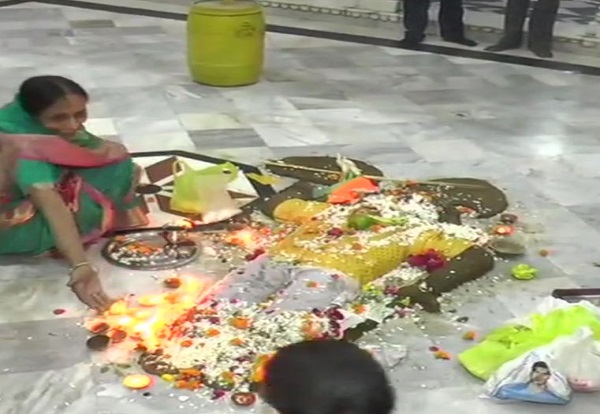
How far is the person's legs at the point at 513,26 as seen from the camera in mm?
5797

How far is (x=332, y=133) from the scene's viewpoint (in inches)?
166

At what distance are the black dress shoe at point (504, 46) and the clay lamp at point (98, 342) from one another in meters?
3.92

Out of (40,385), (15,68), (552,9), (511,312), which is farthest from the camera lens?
(552,9)

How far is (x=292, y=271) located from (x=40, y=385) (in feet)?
2.49

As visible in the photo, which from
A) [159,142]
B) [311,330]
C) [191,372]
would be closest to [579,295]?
[311,330]

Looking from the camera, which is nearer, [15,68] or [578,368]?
[578,368]

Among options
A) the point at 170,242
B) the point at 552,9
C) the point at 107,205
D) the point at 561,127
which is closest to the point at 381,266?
the point at 170,242

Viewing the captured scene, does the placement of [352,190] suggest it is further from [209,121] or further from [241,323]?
[209,121]

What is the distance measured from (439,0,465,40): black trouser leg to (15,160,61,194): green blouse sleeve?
148 inches

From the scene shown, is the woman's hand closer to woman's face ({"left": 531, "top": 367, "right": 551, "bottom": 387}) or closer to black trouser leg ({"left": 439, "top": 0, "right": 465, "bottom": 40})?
woman's face ({"left": 531, "top": 367, "right": 551, "bottom": 387})

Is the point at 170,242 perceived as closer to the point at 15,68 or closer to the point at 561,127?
the point at 561,127

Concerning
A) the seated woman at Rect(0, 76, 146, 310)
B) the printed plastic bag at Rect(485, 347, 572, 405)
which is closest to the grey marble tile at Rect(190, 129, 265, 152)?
the seated woman at Rect(0, 76, 146, 310)

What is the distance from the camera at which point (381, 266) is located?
2826 mm

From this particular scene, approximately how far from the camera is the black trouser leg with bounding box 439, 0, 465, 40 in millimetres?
5980
